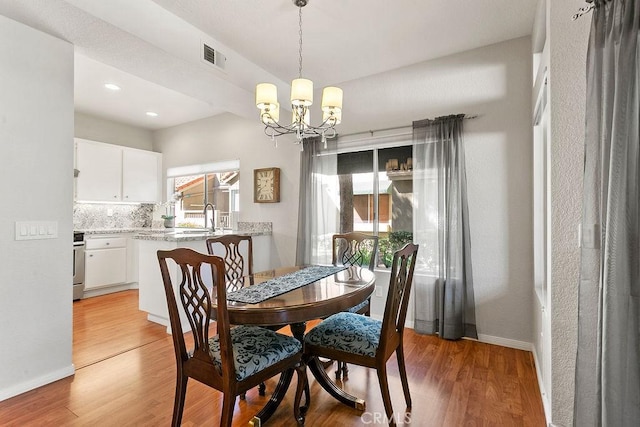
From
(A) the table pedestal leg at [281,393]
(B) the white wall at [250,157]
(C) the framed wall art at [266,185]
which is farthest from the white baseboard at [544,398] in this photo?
(C) the framed wall art at [266,185]

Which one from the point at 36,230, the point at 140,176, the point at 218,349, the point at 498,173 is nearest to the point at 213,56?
the point at 36,230

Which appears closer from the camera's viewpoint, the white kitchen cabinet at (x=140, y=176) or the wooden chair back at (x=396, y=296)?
the wooden chair back at (x=396, y=296)

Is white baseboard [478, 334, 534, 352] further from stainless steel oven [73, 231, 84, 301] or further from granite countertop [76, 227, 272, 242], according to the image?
stainless steel oven [73, 231, 84, 301]

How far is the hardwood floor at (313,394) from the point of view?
1.83 meters

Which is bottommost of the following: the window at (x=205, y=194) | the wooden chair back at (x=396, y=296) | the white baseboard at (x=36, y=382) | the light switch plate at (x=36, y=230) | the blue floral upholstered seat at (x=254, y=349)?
the white baseboard at (x=36, y=382)

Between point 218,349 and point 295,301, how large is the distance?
1.45 feet

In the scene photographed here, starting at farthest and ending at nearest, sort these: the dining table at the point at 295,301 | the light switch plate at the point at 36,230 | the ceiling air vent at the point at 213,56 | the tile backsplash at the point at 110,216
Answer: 1. the tile backsplash at the point at 110,216
2. the ceiling air vent at the point at 213,56
3. the light switch plate at the point at 36,230
4. the dining table at the point at 295,301

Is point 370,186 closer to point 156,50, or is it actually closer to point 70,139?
point 156,50

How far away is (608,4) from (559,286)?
125 cm

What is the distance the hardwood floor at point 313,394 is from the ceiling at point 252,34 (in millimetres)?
2387

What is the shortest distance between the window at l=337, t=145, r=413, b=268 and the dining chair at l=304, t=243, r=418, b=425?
63.7 inches

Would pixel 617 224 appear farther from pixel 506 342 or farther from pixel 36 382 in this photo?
pixel 36 382

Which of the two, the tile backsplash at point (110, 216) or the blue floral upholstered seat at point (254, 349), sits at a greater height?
the tile backsplash at point (110, 216)

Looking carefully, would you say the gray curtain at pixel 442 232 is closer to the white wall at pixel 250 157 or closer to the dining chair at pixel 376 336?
the dining chair at pixel 376 336
